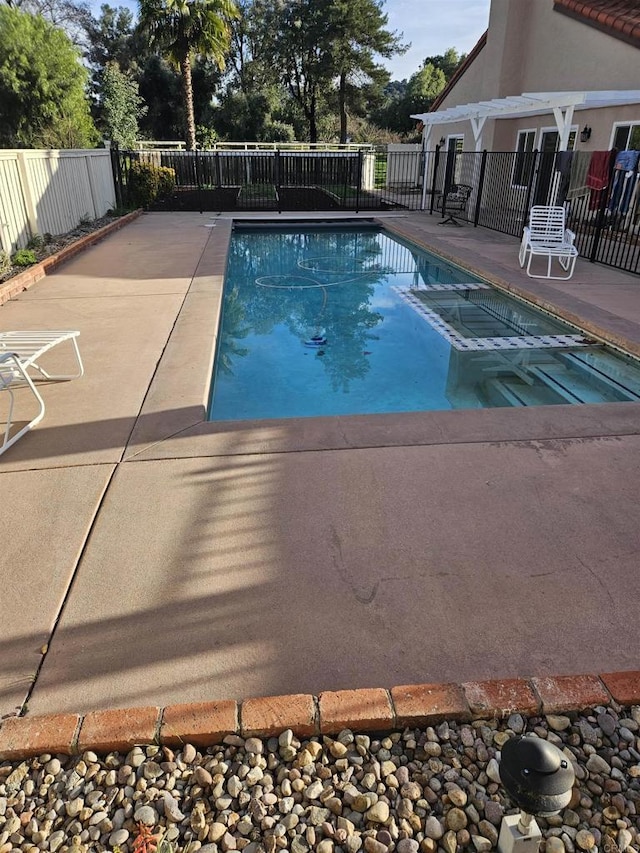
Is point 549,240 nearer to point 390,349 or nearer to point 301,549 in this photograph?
point 390,349

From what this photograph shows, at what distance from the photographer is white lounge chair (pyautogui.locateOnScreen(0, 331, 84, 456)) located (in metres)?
3.77

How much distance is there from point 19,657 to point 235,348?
5.15 meters

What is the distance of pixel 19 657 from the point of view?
221cm

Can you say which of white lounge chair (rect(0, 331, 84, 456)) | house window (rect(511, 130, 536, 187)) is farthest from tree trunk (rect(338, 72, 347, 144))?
white lounge chair (rect(0, 331, 84, 456))

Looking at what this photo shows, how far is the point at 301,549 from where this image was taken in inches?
109

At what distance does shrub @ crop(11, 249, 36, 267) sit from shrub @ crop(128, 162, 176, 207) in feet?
31.9

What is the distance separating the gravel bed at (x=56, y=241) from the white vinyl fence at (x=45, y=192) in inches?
5.2

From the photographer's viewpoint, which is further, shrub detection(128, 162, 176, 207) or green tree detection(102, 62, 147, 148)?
green tree detection(102, 62, 147, 148)

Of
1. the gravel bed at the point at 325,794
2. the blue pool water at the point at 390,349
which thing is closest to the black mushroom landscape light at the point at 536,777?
the gravel bed at the point at 325,794

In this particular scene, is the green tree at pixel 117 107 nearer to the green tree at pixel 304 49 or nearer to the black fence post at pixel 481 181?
the green tree at pixel 304 49

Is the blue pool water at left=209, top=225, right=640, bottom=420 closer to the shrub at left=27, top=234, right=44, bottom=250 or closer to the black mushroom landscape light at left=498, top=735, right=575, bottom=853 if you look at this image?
the shrub at left=27, top=234, right=44, bottom=250

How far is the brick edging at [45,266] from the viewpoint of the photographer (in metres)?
7.43

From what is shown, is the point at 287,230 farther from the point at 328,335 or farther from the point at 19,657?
the point at 19,657

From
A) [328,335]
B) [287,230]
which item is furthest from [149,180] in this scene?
[328,335]
